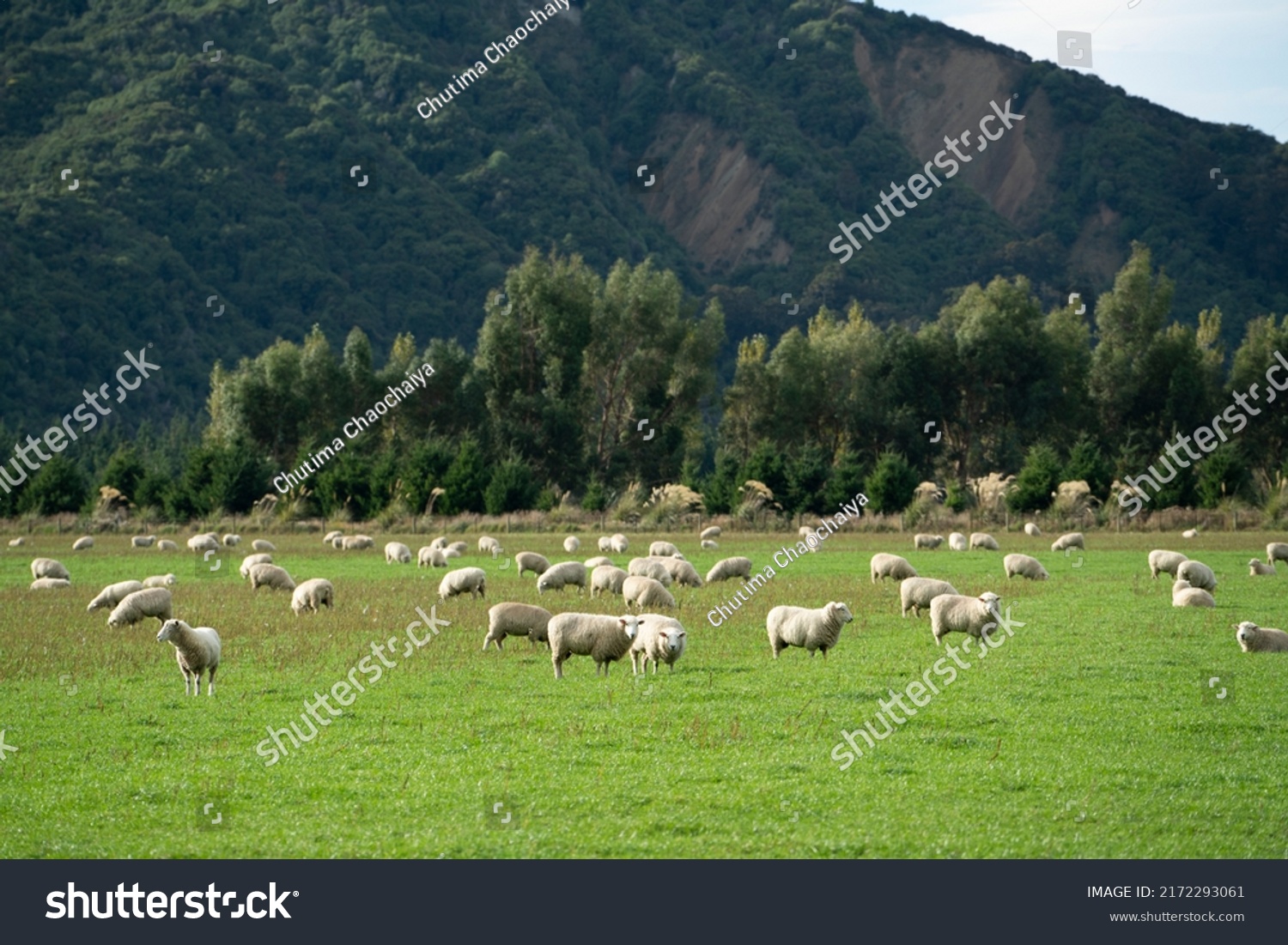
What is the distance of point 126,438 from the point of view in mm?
124312

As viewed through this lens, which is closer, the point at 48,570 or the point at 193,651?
the point at 193,651

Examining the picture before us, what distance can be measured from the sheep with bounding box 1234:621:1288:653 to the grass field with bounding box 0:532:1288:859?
0.60 feet

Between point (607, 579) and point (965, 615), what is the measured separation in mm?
8813

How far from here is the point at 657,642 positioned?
17422 mm

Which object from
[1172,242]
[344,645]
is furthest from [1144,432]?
[1172,242]

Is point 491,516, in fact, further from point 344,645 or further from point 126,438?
point 126,438

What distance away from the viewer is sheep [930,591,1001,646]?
1981 centimetres

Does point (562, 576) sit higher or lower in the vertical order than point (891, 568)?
lower

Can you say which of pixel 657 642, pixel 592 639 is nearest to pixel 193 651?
pixel 592 639

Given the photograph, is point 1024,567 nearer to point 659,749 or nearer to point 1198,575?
point 1198,575

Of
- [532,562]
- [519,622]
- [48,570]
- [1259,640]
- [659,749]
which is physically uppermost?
[532,562]

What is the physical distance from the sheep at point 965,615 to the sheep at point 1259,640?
3168 mm

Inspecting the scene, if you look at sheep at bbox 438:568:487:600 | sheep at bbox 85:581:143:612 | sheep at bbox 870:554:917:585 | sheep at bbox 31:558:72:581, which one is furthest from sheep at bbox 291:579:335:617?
sheep at bbox 870:554:917:585

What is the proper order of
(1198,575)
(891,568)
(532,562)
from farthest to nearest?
1. (532,562)
2. (891,568)
3. (1198,575)
